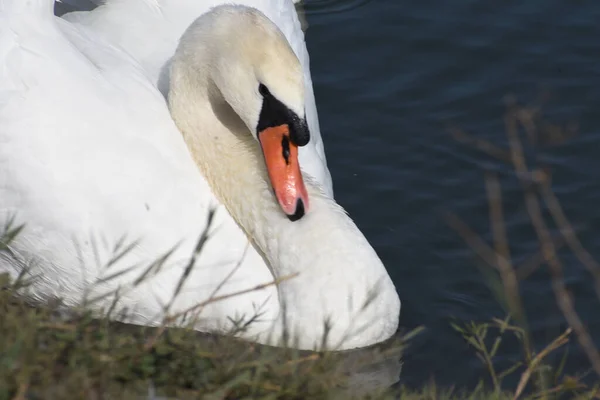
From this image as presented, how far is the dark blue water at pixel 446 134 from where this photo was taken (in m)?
5.86

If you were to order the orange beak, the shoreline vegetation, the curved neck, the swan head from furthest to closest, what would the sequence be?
the curved neck
the orange beak
the swan head
the shoreline vegetation

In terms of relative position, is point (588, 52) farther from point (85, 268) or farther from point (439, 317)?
point (85, 268)

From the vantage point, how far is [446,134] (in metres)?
7.16

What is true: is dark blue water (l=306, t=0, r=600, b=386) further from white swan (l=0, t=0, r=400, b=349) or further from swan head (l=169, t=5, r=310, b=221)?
swan head (l=169, t=5, r=310, b=221)

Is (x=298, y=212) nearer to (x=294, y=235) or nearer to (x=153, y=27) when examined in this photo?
(x=294, y=235)

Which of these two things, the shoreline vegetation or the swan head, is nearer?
the shoreline vegetation

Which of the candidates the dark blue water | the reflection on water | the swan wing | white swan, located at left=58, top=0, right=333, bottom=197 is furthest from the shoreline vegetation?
the reflection on water

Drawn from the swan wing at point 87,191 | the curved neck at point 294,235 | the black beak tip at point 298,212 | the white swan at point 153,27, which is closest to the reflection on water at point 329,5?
the white swan at point 153,27

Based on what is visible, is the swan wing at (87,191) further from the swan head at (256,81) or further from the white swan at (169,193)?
the swan head at (256,81)

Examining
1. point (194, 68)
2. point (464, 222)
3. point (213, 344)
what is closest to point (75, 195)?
point (194, 68)

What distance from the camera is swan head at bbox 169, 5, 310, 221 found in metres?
4.77

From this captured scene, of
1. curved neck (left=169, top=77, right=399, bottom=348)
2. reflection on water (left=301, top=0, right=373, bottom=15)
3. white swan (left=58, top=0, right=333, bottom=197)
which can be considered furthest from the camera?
reflection on water (left=301, top=0, right=373, bottom=15)

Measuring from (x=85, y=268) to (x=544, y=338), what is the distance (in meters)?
2.29

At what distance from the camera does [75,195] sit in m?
5.02
